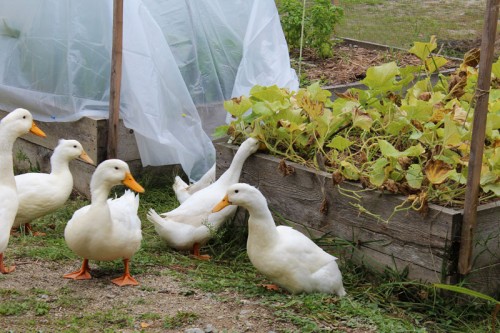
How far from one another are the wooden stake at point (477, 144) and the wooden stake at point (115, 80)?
243 cm

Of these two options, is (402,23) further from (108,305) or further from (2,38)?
(108,305)

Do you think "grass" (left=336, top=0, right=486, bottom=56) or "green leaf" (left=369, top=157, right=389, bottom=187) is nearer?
"green leaf" (left=369, top=157, right=389, bottom=187)

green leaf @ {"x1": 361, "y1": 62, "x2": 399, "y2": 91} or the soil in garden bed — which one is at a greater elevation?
green leaf @ {"x1": 361, "y1": 62, "x2": 399, "y2": 91}

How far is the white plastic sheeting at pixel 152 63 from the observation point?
5.26 metres

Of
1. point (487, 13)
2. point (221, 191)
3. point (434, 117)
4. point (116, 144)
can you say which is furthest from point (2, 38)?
point (487, 13)

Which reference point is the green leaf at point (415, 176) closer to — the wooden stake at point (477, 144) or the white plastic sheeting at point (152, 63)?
the wooden stake at point (477, 144)

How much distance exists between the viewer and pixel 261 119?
14.7 ft

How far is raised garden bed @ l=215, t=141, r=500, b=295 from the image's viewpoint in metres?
3.62

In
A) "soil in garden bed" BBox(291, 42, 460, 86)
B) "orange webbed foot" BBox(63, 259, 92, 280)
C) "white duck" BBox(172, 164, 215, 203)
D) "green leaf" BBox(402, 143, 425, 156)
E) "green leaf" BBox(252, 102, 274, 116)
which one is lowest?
"orange webbed foot" BBox(63, 259, 92, 280)

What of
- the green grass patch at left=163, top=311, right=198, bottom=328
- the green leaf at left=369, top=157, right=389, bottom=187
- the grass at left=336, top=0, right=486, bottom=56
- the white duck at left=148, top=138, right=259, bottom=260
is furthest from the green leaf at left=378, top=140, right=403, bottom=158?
the grass at left=336, top=0, right=486, bottom=56

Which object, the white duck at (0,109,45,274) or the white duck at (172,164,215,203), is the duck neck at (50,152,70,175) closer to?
the white duck at (0,109,45,274)

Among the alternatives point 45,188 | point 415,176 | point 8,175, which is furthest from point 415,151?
point 45,188

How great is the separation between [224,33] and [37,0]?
132 centimetres

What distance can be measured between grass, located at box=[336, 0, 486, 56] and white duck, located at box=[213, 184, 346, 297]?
4.56 metres
